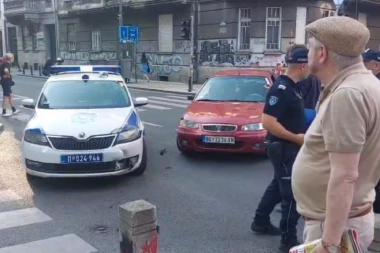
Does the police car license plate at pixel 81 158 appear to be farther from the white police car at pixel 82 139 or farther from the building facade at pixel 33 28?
the building facade at pixel 33 28

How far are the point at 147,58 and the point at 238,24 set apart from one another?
7785mm

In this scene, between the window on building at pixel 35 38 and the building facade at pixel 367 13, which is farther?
the window on building at pixel 35 38

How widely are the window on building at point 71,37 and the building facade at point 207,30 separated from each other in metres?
3.53

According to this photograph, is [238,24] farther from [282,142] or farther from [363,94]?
[363,94]

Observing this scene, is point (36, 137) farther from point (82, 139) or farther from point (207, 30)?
point (207, 30)

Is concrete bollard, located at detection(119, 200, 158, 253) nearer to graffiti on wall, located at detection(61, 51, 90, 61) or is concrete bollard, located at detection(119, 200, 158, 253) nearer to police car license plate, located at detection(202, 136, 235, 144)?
police car license plate, located at detection(202, 136, 235, 144)

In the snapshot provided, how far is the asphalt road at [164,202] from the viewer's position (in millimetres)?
4590

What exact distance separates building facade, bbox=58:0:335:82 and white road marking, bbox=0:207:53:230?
17.1 metres

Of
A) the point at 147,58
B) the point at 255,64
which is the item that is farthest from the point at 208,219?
the point at 147,58

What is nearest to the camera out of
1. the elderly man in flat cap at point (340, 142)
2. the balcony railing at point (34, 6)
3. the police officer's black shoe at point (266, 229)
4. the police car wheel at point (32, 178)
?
the elderly man in flat cap at point (340, 142)

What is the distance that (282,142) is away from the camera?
4.07 meters

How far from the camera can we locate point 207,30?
84.4 ft

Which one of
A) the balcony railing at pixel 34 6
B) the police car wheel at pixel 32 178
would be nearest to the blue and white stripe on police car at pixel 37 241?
the police car wheel at pixel 32 178

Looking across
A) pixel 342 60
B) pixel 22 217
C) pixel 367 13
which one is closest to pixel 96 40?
pixel 367 13
